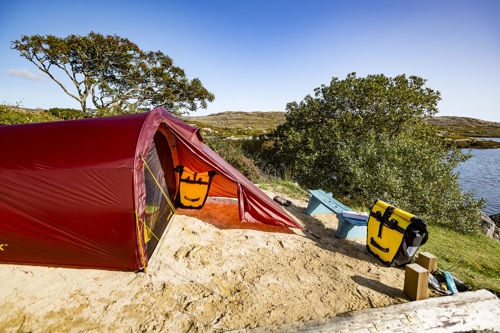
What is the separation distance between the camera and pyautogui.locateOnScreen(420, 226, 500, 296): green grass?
4.68 meters

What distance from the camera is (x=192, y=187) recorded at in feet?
21.9

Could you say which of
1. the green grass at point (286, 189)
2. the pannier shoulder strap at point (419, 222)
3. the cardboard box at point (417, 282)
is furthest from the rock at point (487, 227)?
the cardboard box at point (417, 282)

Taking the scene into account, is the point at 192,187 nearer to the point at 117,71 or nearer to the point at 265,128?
the point at 117,71

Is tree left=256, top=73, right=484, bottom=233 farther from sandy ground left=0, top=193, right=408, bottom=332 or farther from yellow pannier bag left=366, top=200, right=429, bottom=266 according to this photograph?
sandy ground left=0, top=193, right=408, bottom=332

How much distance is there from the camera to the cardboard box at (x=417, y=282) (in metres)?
3.59

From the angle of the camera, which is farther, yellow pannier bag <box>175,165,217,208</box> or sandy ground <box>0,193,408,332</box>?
yellow pannier bag <box>175,165,217,208</box>

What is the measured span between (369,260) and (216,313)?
10.3 feet

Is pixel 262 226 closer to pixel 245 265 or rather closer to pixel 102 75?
pixel 245 265

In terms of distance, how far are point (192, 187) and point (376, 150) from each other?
734 cm

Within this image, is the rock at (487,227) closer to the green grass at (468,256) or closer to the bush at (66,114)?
the green grass at (468,256)

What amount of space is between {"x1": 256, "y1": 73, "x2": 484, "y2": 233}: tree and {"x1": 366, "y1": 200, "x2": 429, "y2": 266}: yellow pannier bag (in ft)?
15.3

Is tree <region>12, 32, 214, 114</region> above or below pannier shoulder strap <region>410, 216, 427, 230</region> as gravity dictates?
above

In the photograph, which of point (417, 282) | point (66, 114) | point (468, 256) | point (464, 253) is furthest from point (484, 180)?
point (66, 114)

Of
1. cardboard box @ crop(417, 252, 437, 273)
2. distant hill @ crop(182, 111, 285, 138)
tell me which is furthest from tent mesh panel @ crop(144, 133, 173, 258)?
distant hill @ crop(182, 111, 285, 138)
